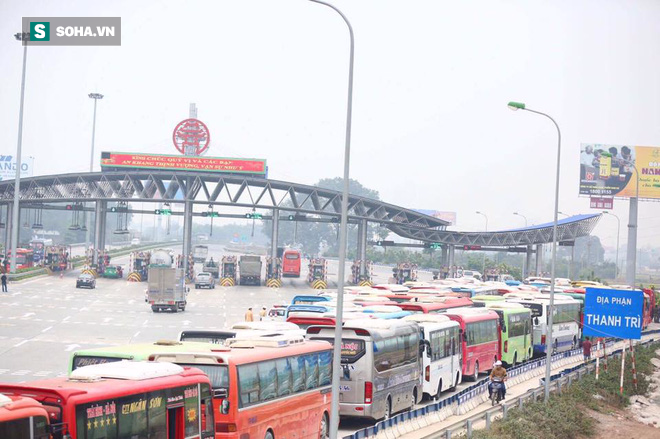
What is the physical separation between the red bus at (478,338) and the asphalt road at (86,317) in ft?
29.4

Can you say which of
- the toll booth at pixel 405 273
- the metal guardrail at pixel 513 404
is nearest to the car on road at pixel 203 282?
the toll booth at pixel 405 273

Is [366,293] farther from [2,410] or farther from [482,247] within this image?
[482,247]

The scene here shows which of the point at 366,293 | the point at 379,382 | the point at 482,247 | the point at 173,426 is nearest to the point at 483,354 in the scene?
the point at 379,382

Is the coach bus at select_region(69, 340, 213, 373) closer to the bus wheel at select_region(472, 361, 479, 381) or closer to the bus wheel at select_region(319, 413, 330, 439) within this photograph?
the bus wheel at select_region(319, 413, 330, 439)

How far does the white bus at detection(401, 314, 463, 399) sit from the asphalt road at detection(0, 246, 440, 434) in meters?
4.53

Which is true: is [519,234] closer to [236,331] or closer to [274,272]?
[274,272]

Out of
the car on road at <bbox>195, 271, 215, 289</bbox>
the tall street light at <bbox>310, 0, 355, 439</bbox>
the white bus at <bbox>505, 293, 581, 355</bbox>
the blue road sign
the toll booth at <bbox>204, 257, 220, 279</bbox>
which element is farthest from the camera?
the toll booth at <bbox>204, 257, 220, 279</bbox>

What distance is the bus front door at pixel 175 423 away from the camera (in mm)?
13188

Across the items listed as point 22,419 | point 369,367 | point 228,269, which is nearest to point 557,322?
point 369,367

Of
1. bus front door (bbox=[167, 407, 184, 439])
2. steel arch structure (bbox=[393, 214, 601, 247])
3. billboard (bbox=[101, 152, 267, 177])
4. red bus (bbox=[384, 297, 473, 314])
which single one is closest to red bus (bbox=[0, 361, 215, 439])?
bus front door (bbox=[167, 407, 184, 439])

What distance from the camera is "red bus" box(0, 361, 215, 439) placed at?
11.0 meters

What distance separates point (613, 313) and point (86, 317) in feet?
98.1

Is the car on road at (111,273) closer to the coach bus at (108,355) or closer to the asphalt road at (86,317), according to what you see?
the asphalt road at (86,317)

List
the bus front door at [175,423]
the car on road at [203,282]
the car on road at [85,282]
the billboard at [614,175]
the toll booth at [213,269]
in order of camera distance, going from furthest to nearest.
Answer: the toll booth at [213,269] < the billboard at [614,175] < the car on road at [203,282] < the car on road at [85,282] < the bus front door at [175,423]
